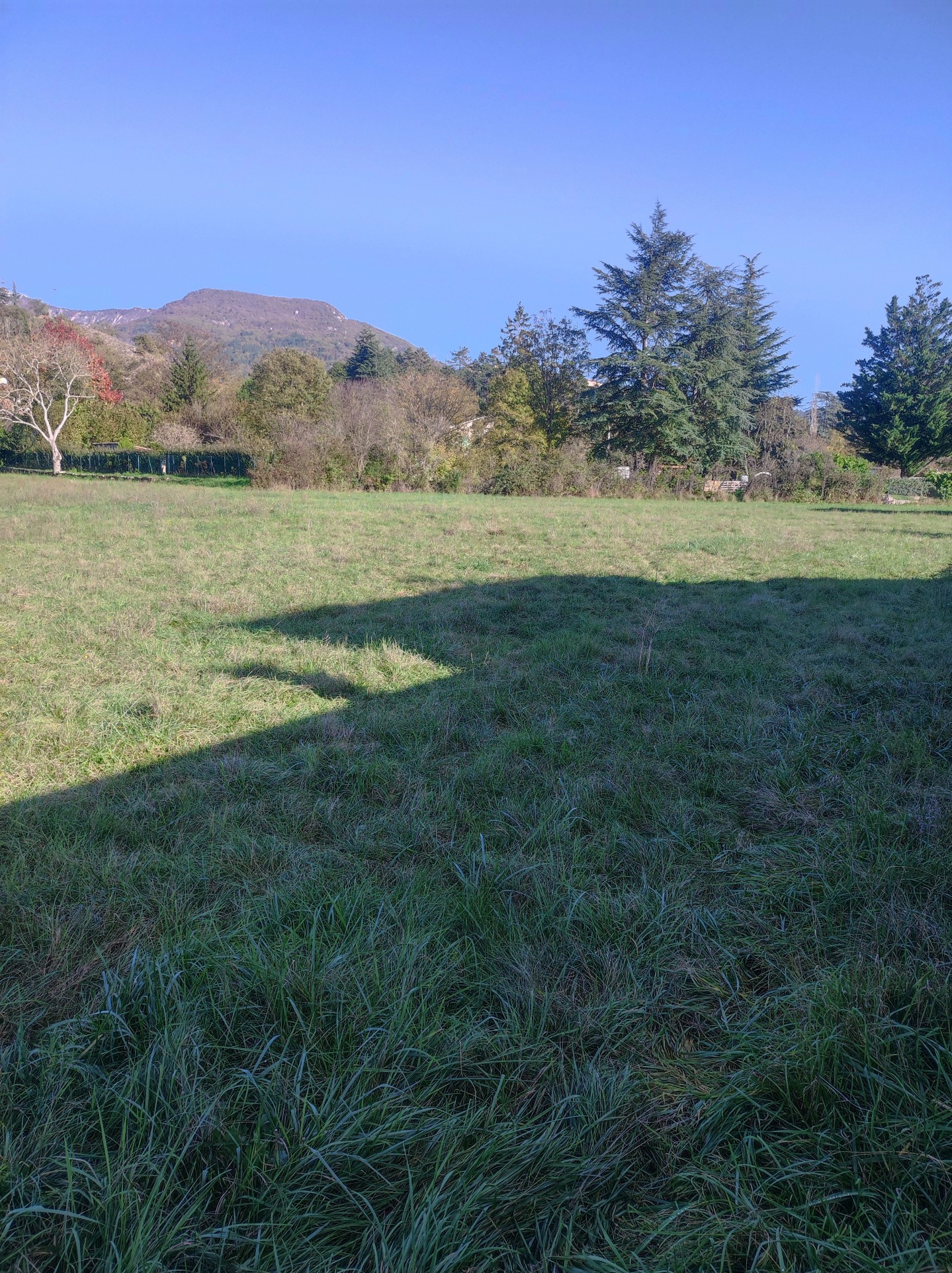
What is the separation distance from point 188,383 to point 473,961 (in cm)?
4660

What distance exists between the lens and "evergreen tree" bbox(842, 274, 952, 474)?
3281 centimetres

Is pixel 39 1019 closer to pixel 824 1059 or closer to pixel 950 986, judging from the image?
pixel 824 1059

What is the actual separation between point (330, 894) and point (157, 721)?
1971 millimetres

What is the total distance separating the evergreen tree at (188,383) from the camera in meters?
41.2

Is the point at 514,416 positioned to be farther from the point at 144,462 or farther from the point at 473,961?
the point at 473,961

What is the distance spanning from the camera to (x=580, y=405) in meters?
36.2

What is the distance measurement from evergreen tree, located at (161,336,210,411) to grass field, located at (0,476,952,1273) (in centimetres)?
4220

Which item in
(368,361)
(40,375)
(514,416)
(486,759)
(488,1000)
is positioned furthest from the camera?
(368,361)

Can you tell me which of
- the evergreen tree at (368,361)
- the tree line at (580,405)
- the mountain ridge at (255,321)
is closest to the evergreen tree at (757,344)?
the tree line at (580,405)

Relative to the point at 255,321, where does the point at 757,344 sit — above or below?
below

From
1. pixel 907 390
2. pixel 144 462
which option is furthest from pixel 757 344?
pixel 144 462

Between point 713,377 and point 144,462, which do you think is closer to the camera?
point 713,377

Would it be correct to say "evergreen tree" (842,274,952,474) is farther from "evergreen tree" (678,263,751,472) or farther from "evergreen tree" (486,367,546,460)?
"evergreen tree" (486,367,546,460)

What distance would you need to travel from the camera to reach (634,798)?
2.80 metres
